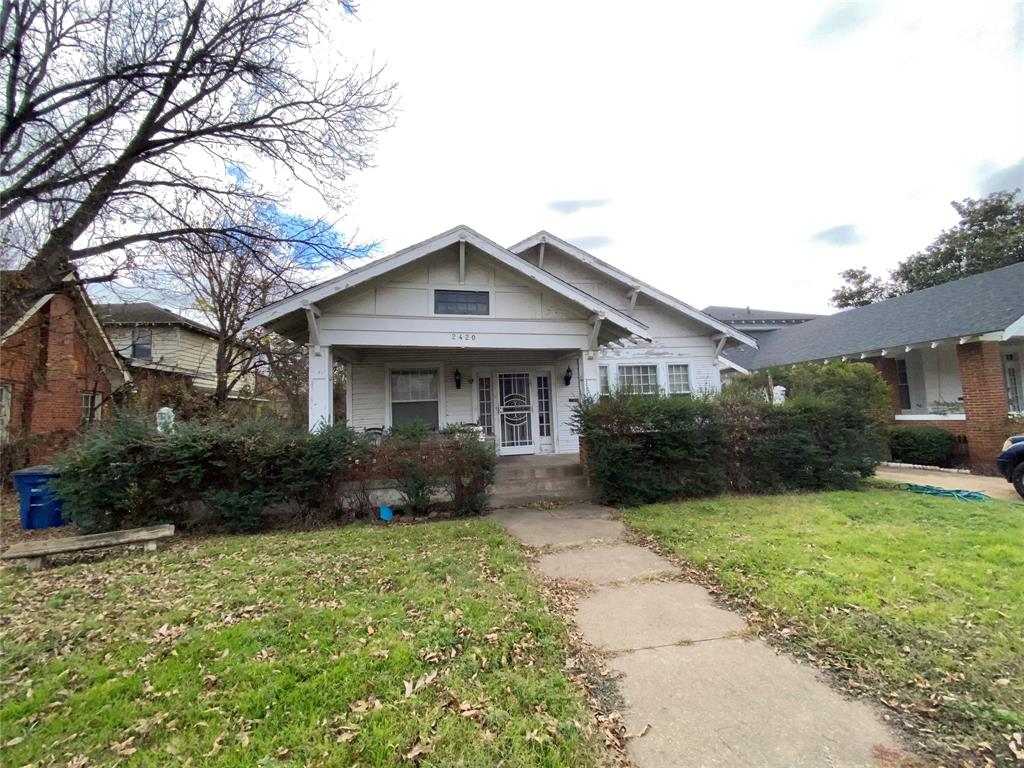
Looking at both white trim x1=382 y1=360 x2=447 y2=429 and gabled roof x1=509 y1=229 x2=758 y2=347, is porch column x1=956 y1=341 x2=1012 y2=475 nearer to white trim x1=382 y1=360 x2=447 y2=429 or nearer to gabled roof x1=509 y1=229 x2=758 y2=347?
gabled roof x1=509 y1=229 x2=758 y2=347

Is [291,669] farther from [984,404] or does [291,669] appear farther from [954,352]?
[954,352]

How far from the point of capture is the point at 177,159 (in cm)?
891

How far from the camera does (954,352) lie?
45.0 feet

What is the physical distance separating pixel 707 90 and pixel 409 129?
239 inches

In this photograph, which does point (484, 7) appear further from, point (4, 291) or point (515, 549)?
point (4, 291)

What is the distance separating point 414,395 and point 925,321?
15.8 metres

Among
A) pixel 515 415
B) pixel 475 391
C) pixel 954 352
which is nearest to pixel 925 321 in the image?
pixel 954 352

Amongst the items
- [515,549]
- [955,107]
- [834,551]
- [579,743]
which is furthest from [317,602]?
[955,107]

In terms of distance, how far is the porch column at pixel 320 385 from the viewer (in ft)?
25.6

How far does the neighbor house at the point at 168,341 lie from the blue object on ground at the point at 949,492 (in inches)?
802

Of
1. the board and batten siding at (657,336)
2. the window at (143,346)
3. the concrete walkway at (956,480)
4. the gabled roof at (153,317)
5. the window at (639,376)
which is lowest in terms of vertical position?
the concrete walkway at (956,480)

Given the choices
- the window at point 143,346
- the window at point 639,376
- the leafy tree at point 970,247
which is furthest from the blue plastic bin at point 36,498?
the leafy tree at point 970,247

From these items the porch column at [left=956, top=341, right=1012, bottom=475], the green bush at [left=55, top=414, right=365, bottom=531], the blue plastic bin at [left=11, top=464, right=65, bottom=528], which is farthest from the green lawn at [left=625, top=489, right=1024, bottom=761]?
the blue plastic bin at [left=11, top=464, right=65, bottom=528]

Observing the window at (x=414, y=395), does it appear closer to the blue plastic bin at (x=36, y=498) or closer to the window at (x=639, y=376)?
the window at (x=639, y=376)
